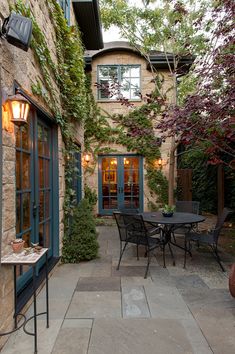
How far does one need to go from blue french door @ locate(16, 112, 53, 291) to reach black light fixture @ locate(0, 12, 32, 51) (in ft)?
3.59

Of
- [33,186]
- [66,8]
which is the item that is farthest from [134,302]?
[66,8]

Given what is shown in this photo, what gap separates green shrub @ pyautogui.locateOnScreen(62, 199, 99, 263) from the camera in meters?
4.14

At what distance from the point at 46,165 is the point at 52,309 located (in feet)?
6.66

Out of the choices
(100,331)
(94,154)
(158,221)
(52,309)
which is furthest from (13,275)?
(94,154)

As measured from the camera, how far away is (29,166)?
10.2 ft

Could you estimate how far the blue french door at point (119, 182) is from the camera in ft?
28.1

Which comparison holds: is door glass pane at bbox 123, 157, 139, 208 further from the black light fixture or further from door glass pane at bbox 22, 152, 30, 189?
the black light fixture

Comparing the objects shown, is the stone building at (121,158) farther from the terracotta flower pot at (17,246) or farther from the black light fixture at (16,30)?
the black light fixture at (16,30)

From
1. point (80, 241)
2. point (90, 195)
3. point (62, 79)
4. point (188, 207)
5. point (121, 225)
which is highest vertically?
point (62, 79)

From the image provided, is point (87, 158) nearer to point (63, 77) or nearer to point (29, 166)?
point (63, 77)

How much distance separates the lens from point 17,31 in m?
1.91

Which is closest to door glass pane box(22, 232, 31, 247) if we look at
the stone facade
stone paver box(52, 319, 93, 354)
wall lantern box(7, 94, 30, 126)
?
stone paver box(52, 319, 93, 354)

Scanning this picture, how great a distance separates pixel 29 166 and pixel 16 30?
5.24ft

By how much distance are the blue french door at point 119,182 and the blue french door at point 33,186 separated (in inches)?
183
